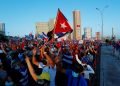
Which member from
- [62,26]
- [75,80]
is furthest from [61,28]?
[75,80]

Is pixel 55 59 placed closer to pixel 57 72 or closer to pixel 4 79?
pixel 57 72

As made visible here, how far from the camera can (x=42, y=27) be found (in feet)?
393

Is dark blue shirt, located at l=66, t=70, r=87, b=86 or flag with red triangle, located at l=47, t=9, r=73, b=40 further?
flag with red triangle, located at l=47, t=9, r=73, b=40

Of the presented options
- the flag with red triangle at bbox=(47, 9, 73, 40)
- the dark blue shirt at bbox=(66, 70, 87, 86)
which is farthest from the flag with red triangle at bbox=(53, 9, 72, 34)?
the dark blue shirt at bbox=(66, 70, 87, 86)

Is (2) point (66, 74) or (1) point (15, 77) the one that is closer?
(2) point (66, 74)

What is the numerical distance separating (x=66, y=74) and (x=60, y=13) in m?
8.00

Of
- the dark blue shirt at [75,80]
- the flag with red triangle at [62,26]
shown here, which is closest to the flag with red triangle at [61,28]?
the flag with red triangle at [62,26]

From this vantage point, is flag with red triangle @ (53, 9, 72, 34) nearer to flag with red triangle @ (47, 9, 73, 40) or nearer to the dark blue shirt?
flag with red triangle @ (47, 9, 73, 40)

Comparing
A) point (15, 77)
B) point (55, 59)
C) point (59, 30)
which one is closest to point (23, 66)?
point (15, 77)

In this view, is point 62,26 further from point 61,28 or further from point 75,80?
point 75,80

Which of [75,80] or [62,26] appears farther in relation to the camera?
[62,26]

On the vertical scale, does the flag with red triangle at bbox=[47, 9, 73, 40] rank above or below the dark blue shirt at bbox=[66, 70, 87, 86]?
above

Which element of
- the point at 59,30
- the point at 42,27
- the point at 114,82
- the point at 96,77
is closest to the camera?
the point at 96,77

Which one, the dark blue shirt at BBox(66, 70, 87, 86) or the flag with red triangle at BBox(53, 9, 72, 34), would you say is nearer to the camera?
the dark blue shirt at BBox(66, 70, 87, 86)
